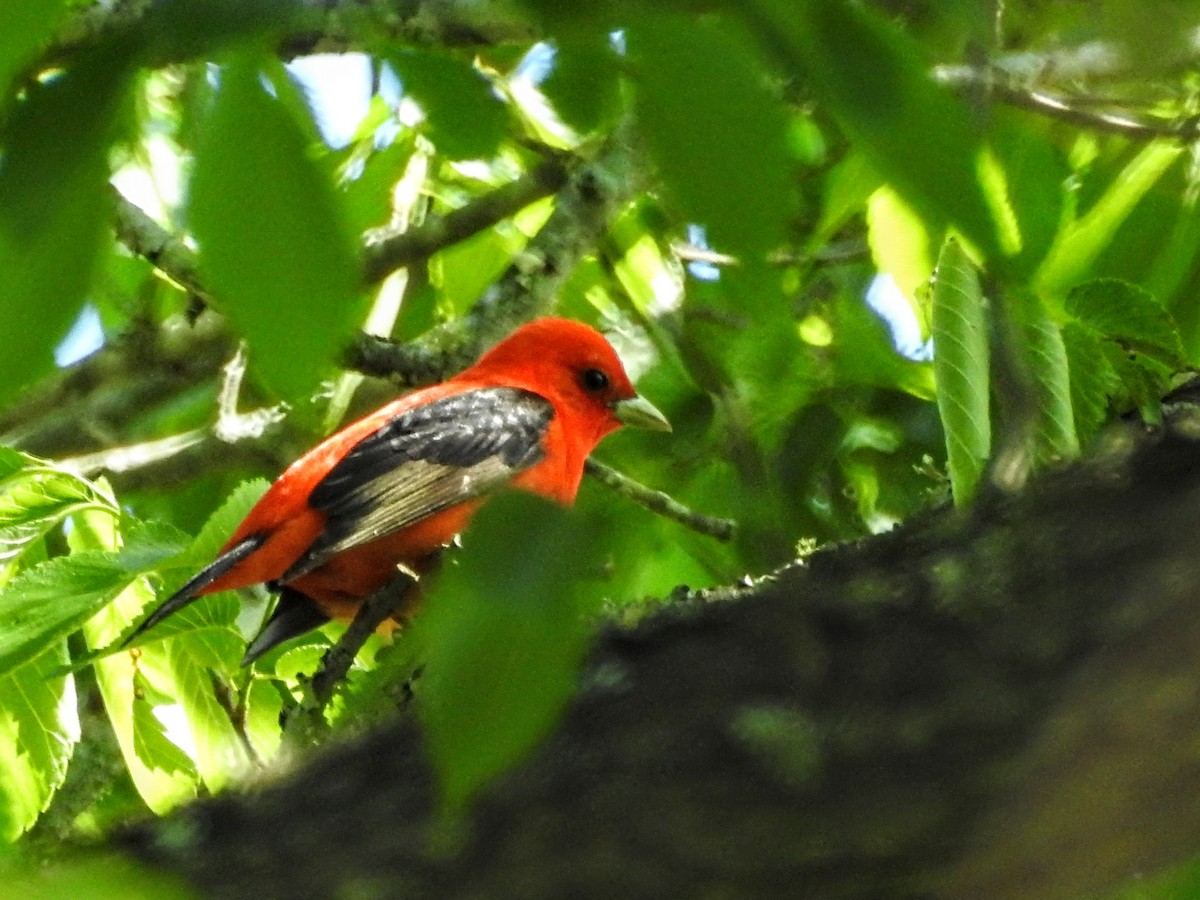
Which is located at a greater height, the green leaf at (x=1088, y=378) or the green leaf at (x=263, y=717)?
the green leaf at (x=1088, y=378)

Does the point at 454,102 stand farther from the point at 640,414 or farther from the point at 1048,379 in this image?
the point at 640,414

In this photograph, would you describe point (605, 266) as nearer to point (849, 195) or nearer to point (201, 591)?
point (201, 591)

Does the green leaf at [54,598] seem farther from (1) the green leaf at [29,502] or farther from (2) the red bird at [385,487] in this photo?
(2) the red bird at [385,487]

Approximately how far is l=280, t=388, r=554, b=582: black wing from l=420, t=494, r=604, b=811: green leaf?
265 centimetres

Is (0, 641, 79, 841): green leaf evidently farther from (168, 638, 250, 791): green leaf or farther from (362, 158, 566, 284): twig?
(362, 158, 566, 284): twig

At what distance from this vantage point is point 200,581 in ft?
12.1

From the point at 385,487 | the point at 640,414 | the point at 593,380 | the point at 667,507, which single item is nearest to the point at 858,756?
the point at 667,507

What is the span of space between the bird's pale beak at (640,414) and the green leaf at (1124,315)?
2.15 m

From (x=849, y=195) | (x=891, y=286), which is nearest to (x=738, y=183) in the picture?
(x=849, y=195)

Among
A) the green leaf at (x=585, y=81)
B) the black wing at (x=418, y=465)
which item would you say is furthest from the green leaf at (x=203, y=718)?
the green leaf at (x=585, y=81)

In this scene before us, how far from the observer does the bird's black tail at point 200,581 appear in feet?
11.3

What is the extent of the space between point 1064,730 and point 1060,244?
1.95 m

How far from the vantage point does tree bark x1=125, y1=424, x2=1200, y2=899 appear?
1.33 meters

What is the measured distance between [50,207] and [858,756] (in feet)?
2.67
